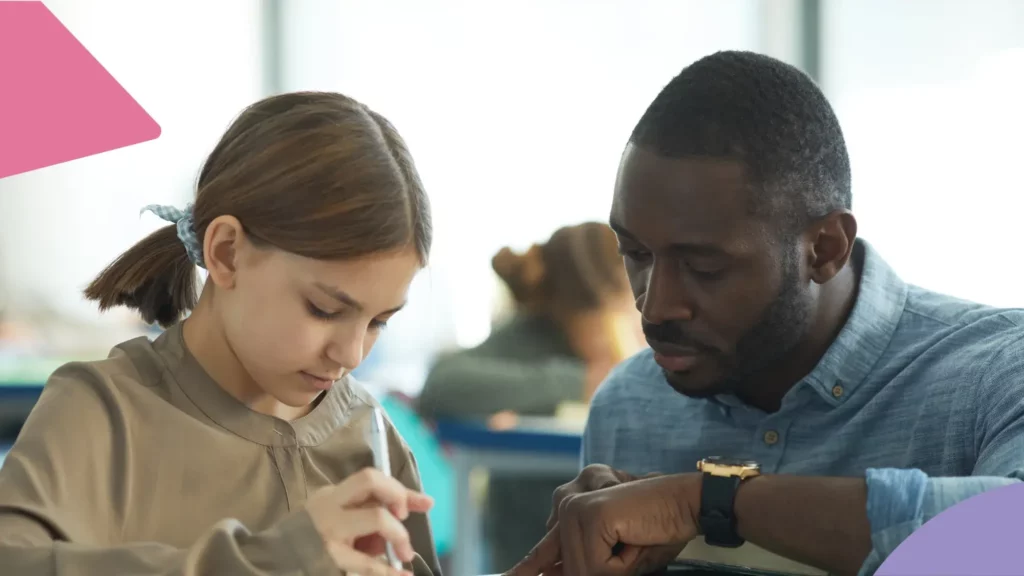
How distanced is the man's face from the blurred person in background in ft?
4.65

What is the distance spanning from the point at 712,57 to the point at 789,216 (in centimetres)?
21

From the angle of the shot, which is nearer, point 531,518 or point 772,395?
point 772,395

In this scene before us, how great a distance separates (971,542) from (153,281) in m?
0.79

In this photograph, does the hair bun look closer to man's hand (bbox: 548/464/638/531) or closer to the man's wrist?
man's hand (bbox: 548/464/638/531)

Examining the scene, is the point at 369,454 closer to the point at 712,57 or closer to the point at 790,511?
the point at 790,511

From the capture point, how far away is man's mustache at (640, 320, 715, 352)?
1.21 m

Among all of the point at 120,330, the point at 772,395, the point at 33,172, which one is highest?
the point at 772,395

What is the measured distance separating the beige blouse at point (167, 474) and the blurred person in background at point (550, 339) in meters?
1.52

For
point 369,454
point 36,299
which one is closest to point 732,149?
point 369,454

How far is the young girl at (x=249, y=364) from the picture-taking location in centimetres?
100

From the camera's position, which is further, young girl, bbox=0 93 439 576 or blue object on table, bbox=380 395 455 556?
blue object on table, bbox=380 395 455 556

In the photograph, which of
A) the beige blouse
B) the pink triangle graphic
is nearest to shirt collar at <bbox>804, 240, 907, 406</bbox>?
the beige blouse

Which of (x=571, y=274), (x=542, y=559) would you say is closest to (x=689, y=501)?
(x=542, y=559)

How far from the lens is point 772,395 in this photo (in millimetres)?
1379
